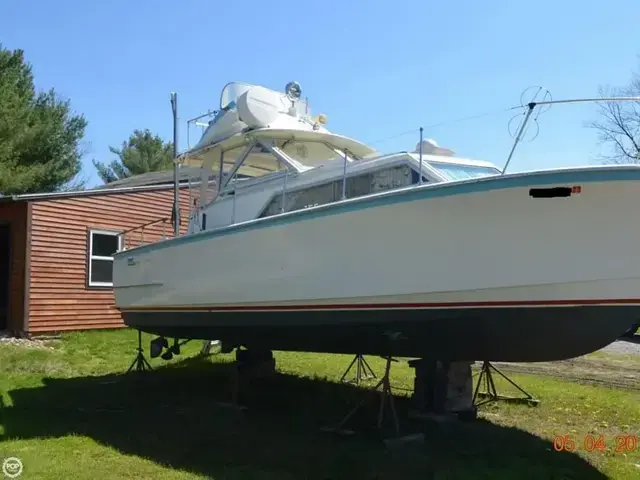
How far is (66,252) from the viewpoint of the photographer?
13.5 m

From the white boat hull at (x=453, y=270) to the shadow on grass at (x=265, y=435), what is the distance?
2.94 ft

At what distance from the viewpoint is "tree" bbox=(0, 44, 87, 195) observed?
22.7m

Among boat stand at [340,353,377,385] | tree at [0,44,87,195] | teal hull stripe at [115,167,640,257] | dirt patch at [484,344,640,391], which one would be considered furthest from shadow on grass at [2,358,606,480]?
tree at [0,44,87,195]

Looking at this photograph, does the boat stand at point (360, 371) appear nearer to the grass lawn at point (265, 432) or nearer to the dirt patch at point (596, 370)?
the grass lawn at point (265, 432)

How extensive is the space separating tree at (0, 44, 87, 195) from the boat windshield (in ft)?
62.4

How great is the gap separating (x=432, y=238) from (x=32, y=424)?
14.6ft

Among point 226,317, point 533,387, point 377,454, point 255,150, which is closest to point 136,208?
point 255,150

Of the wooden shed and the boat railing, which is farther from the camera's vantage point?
the boat railing

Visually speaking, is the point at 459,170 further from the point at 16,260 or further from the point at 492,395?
the point at 16,260

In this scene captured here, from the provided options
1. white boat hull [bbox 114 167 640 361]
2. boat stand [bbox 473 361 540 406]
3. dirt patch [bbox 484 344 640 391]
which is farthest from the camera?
dirt patch [bbox 484 344 640 391]

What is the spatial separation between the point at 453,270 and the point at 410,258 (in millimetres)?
381

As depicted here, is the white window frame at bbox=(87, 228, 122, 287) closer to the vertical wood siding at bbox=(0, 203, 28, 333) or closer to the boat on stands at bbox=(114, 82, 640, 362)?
the vertical wood siding at bbox=(0, 203, 28, 333)
